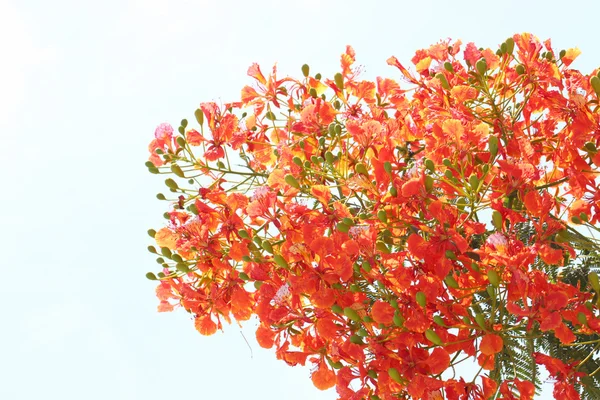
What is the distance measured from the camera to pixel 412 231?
6.97ft

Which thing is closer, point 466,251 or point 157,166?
point 466,251

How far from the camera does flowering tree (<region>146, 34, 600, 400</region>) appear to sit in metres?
1.99

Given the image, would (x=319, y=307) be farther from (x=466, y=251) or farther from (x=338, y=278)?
(x=466, y=251)

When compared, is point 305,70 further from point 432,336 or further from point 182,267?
point 432,336

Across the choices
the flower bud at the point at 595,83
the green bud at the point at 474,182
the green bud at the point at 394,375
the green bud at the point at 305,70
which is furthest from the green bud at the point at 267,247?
the flower bud at the point at 595,83

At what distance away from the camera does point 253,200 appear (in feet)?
7.06

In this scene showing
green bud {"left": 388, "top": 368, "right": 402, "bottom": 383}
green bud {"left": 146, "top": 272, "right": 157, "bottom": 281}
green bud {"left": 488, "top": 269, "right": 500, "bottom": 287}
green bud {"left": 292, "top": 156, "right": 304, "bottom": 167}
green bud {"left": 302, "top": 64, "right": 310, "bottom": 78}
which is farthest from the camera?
green bud {"left": 302, "top": 64, "right": 310, "bottom": 78}

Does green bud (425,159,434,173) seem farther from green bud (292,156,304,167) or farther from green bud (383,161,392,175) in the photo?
green bud (292,156,304,167)

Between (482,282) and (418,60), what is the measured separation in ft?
3.06

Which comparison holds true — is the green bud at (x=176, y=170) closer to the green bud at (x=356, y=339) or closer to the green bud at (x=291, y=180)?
the green bud at (x=291, y=180)

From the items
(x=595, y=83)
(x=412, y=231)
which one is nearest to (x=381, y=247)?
(x=412, y=231)

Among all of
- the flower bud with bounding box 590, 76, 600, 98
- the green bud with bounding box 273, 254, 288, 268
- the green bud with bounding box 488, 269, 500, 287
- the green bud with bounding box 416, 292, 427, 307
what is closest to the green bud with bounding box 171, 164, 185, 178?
the green bud with bounding box 273, 254, 288, 268

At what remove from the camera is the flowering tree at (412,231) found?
1.99m

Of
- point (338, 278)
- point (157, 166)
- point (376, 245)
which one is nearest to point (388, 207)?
point (376, 245)
